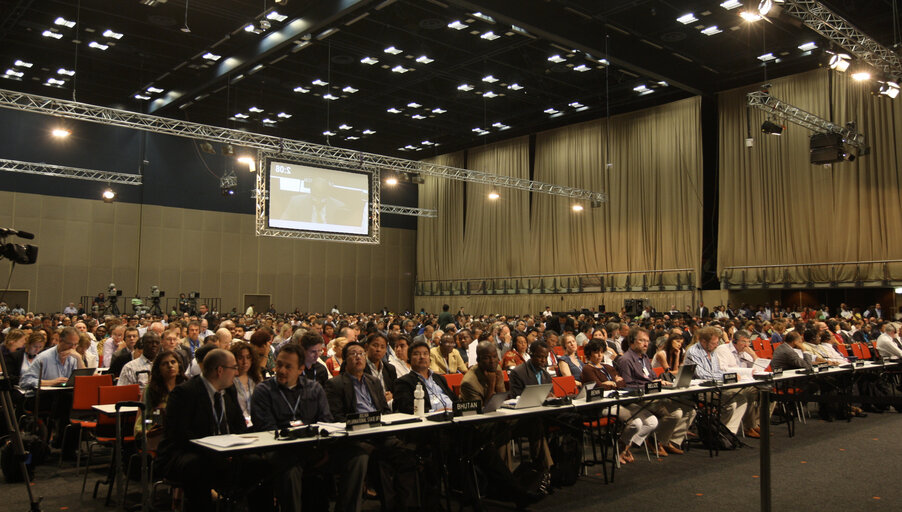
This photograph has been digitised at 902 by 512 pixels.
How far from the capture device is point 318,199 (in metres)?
20.5

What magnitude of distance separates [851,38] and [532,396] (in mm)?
10238

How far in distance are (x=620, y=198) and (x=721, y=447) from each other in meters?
17.6

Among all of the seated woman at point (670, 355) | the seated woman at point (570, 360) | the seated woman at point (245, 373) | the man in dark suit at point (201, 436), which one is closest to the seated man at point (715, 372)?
the seated woman at point (670, 355)

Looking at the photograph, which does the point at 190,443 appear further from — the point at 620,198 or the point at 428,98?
the point at 620,198

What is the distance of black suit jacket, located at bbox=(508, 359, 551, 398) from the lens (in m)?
5.87

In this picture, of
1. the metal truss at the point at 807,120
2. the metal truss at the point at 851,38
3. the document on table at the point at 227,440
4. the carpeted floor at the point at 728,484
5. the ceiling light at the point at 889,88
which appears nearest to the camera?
the document on table at the point at 227,440

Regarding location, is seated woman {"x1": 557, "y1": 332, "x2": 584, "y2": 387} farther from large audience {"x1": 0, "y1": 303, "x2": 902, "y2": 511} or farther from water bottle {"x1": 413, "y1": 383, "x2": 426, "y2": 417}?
water bottle {"x1": 413, "y1": 383, "x2": 426, "y2": 417}

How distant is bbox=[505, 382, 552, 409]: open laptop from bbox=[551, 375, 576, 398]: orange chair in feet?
3.57

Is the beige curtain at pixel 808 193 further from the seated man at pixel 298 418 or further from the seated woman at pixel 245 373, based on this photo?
the seated man at pixel 298 418

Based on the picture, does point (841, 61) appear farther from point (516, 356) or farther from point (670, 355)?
point (516, 356)

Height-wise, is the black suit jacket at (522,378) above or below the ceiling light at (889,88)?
below

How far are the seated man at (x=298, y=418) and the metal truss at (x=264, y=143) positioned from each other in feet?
40.1

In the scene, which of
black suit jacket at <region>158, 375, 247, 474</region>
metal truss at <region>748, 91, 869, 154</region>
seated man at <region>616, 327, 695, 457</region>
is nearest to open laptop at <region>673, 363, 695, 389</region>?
seated man at <region>616, 327, 695, 457</region>

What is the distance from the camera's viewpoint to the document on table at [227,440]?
367 cm
